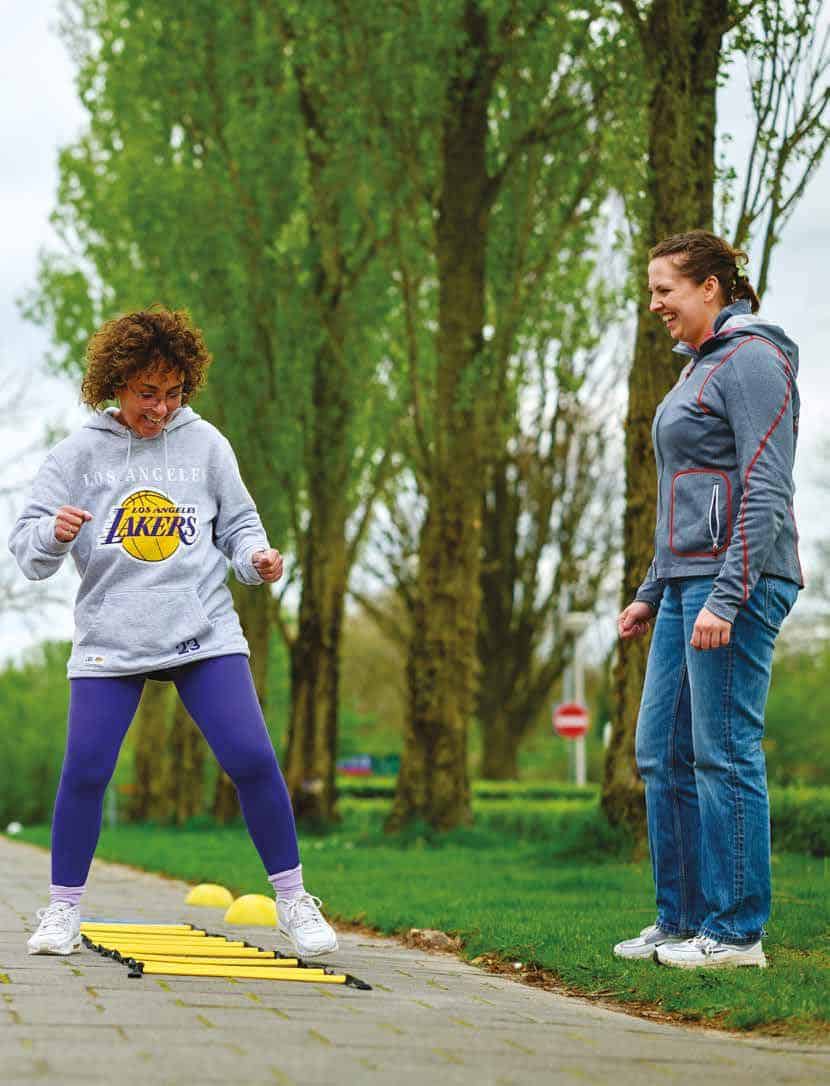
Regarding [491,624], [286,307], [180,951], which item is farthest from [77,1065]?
[491,624]

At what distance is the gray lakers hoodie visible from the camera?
5.21m

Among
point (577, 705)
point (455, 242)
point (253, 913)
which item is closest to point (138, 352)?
point (253, 913)

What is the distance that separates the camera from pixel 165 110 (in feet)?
61.2

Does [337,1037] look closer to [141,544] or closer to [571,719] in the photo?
[141,544]

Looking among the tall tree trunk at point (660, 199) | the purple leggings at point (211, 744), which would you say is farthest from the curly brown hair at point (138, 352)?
the tall tree trunk at point (660, 199)

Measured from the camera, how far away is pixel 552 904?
782 cm

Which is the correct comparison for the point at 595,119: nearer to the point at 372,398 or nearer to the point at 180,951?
the point at 372,398

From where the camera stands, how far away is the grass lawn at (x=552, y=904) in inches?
180

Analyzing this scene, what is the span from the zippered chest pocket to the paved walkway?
1.45 m

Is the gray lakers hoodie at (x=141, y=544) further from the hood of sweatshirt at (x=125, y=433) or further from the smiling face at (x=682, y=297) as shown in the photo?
the smiling face at (x=682, y=297)

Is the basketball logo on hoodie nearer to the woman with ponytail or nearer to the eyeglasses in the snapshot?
the eyeglasses

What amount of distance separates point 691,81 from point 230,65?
8901 millimetres

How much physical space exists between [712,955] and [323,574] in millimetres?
13710

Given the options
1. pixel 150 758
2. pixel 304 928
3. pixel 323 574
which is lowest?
pixel 304 928
